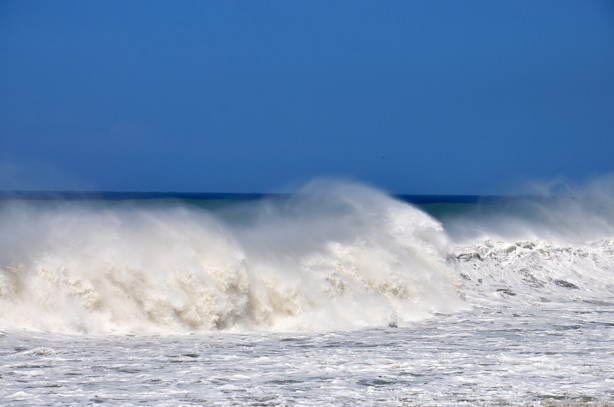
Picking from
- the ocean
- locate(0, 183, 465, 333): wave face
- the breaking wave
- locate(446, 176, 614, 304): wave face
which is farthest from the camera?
locate(446, 176, 614, 304): wave face

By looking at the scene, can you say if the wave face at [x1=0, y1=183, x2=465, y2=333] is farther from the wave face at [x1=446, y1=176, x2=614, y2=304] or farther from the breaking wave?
the wave face at [x1=446, y1=176, x2=614, y2=304]

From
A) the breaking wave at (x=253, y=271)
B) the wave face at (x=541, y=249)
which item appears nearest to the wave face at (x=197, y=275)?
the breaking wave at (x=253, y=271)

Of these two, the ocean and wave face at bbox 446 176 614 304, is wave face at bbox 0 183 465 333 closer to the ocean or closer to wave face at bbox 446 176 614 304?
the ocean

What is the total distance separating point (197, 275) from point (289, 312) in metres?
1.51

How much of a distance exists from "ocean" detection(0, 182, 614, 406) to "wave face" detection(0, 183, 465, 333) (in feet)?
0.10

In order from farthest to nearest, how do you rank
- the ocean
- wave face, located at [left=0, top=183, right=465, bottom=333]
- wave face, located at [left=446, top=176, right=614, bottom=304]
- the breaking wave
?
wave face, located at [left=446, top=176, right=614, bottom=304], the breaking wave, wave face, located at [left=0, top=183, right=465, bottom=333], the ocean

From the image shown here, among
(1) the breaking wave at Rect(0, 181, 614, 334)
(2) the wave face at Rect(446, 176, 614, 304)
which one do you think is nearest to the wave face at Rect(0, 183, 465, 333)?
(1) the breaking wave at Rect(0, 181, 614, 334)

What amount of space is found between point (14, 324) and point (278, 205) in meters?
9.08

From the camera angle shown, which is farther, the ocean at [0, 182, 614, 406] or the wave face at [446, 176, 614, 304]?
the wave face at [446, 176, 614, 304]

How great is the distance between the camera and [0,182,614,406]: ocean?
25.1 feet

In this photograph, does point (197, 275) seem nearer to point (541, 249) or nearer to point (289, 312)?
point (289, 312)

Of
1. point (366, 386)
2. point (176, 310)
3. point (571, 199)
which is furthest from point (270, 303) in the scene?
point (571, 199)

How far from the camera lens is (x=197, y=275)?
1212 centimetres

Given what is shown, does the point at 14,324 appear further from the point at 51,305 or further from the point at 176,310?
the point at 176,310
